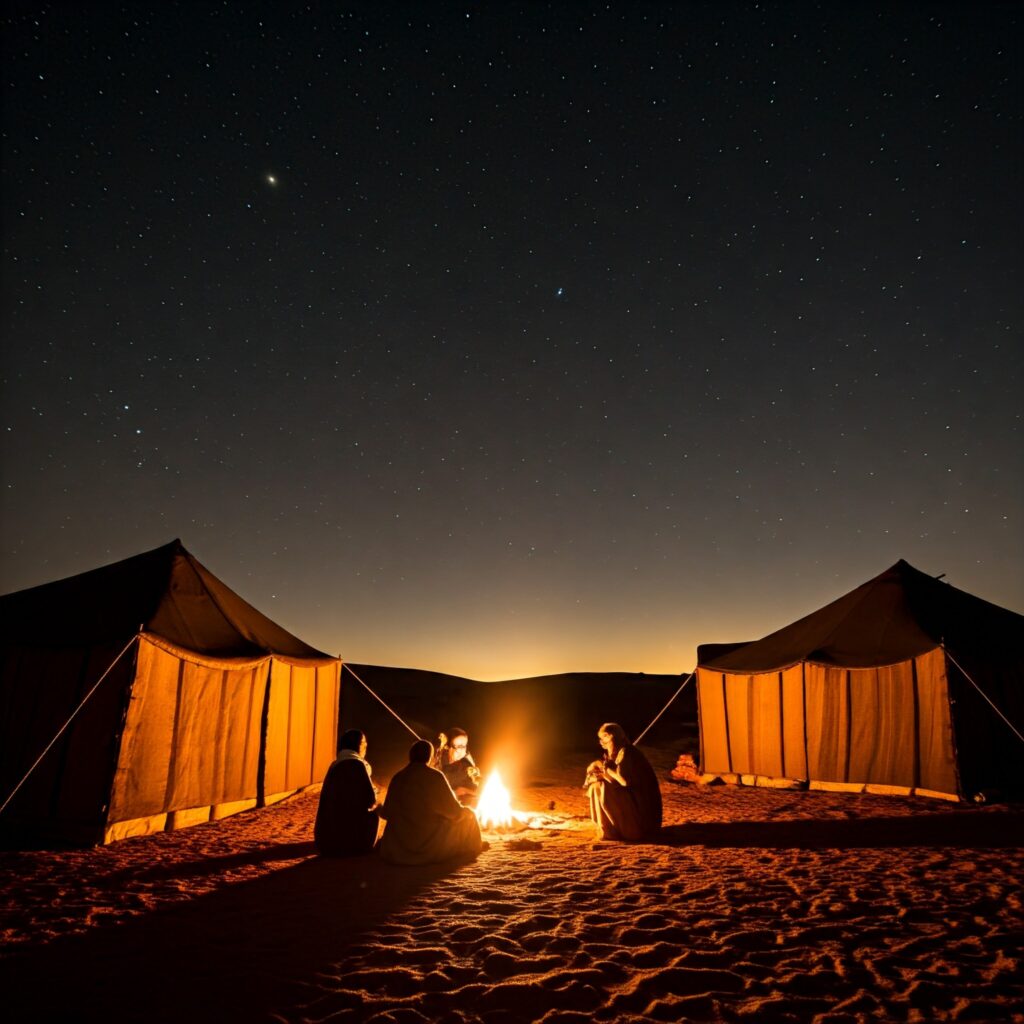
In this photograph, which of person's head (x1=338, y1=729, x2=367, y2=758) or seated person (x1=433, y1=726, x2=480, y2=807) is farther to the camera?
seated person (x1=433, y1=726, x2=480, y2=807)

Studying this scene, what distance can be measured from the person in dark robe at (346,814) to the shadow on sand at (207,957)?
3.36 feet

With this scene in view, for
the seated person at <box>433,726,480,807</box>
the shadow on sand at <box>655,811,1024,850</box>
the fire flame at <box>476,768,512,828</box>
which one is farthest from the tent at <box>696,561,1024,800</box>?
the seated person at <box>433,726,480,807</box>

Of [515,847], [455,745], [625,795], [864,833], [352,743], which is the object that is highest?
[352,743]

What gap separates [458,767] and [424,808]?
2372 mm

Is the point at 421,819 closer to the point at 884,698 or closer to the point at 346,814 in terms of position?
the point at 346,814

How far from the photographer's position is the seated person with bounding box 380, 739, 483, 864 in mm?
5977

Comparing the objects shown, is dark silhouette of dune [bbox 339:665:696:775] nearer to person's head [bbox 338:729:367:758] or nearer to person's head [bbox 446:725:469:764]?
person's head [bbox 446:725:469:764]

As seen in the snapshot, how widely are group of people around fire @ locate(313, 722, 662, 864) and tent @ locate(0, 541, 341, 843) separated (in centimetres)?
237

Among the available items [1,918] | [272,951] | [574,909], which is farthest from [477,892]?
[1,918]

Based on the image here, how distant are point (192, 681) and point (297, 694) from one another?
2.71m

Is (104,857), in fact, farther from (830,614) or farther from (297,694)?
(830,614)

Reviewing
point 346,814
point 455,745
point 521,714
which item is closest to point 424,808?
point 346,814

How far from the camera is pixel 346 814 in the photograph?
6.36 metres

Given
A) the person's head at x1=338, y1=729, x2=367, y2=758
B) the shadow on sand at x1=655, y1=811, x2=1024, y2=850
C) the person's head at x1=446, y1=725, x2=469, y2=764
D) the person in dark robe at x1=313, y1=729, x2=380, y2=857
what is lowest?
the shadow on sand at x1=655, y1=811, x2=1024, y2=850
